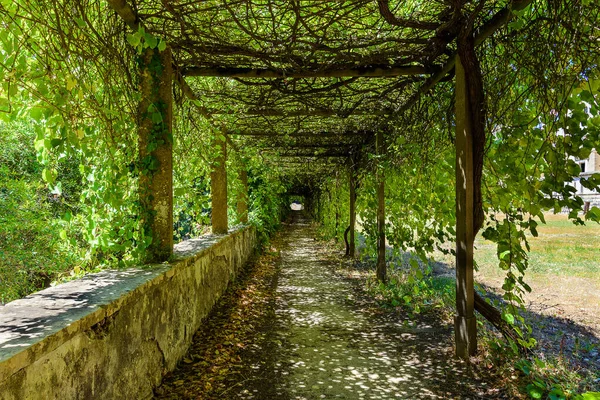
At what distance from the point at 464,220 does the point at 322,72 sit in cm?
201

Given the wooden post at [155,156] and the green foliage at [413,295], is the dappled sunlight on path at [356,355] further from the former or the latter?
the wooden post at [155,156]

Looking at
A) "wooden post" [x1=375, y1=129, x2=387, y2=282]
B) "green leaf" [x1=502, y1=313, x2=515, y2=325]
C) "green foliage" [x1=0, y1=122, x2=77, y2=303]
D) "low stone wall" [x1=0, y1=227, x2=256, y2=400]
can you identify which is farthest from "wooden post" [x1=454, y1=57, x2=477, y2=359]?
"green foliage" [x1=0, y1=122, x2=77, y2=303]

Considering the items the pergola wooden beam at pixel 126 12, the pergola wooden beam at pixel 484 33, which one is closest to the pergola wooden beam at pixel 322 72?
the pergola wooden beam at pixel 484 33

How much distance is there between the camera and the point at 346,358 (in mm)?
3908

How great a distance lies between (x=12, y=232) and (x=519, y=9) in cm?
1082

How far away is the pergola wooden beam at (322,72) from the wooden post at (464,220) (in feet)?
2.44

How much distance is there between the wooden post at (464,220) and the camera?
3.57 meters

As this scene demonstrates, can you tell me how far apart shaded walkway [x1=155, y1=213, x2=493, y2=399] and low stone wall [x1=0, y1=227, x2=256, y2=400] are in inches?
27.5

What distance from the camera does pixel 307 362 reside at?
380 centimetres

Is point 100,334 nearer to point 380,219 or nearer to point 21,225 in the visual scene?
point 380,219

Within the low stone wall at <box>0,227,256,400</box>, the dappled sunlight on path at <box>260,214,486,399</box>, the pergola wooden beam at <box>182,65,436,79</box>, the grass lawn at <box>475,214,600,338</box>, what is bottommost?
the grass lawn at <box>475,214,600,338</box>

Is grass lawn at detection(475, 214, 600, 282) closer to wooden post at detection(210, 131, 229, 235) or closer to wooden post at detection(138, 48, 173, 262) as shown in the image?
wooden post at detection(210, 131, 229, 235)

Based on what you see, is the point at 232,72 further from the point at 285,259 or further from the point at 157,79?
the point at 285,259

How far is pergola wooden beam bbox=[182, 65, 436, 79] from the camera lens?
4.25 metres
